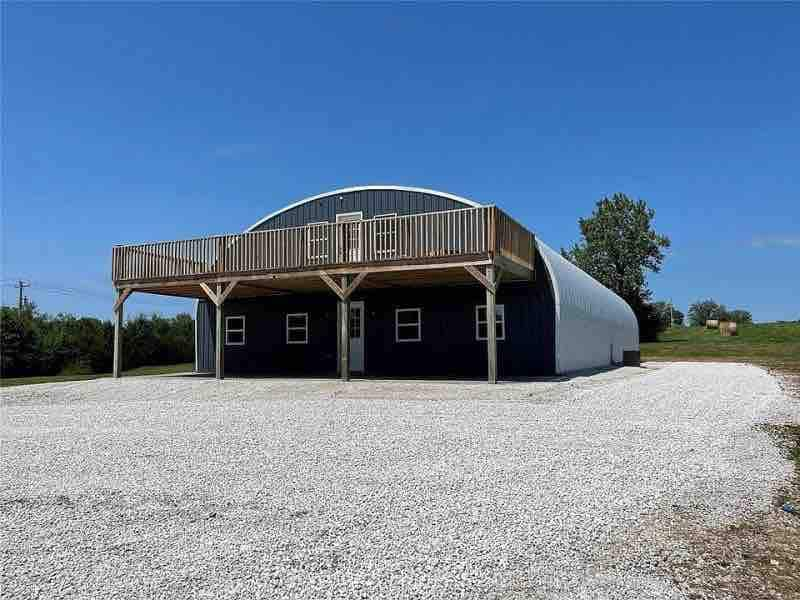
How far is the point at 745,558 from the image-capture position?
3725 millimetres

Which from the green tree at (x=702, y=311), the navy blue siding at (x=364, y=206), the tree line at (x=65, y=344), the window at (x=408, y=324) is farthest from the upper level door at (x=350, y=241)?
the green tree at (x=702, y=311)

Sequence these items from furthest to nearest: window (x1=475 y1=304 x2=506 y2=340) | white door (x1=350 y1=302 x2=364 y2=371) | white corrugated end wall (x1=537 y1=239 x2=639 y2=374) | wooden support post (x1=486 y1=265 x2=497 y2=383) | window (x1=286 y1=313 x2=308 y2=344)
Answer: window (x1=286 y1=313 x2=308 y2=344)
white door (x1=350 y1=302 x2=364 y2=371)
window (x1=475 y1=304 x2=506 y2=340)
white corrugated end wall (x1=537 y1=239 x2=639 y2=374)
wooden support post (x1=486 y1=265 x2=497 y2=383)

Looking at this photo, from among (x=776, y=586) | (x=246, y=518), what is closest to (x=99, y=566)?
(x=246, y=518)

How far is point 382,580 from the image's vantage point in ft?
11.2

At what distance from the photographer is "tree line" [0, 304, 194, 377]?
24406 mm

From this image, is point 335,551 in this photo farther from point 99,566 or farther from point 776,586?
point 776,586

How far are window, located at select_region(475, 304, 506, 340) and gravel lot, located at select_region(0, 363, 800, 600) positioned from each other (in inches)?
288

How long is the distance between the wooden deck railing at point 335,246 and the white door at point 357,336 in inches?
99.8

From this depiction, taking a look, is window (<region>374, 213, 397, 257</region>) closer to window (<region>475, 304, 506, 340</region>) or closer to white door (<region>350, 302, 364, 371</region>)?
window (<region>475, 304, 506, 340</region>)

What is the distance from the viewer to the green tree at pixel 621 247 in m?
53.7

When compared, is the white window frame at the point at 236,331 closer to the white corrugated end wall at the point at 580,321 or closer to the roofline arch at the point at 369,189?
the roofline arch at the point at 369,189

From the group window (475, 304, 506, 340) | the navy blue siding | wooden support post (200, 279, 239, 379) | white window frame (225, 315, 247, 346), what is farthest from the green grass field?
wooden support post (200, 279, 239, 379)

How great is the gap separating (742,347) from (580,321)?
82.9ft

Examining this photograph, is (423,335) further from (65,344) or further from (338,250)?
(65,344)
